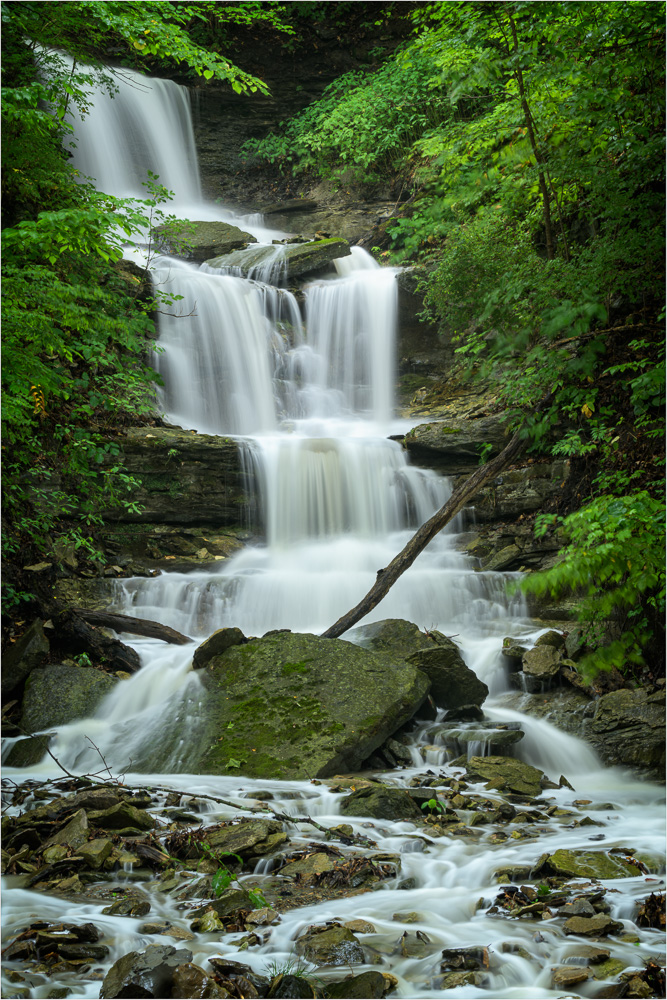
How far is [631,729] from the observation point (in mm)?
5113

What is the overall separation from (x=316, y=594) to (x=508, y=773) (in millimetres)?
3789

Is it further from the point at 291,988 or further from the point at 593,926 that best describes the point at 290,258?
the point at 291,988

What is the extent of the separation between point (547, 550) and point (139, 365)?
540 cm

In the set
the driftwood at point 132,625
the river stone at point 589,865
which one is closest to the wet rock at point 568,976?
the river stone at point 589,865

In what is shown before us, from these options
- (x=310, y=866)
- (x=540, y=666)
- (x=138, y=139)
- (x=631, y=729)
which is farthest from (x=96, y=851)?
(x=138, y=139)

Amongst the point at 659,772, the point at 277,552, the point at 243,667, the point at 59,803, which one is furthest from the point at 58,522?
the point at 659,772

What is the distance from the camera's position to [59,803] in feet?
12.7

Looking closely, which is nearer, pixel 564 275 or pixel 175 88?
pixel 564 275

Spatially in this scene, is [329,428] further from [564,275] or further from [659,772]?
[659,772]

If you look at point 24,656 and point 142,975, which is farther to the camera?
point 24,656

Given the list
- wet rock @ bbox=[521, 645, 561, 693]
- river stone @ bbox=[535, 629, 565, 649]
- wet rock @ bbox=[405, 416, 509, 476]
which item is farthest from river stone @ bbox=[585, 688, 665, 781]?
wet rock @ bbox=[405, 416, 509, 476]

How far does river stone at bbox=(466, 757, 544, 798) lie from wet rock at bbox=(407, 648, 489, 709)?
3.00 ft

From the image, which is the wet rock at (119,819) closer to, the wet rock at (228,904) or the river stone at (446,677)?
the wet rock at (228,904)

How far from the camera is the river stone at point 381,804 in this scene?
13.1 ft
